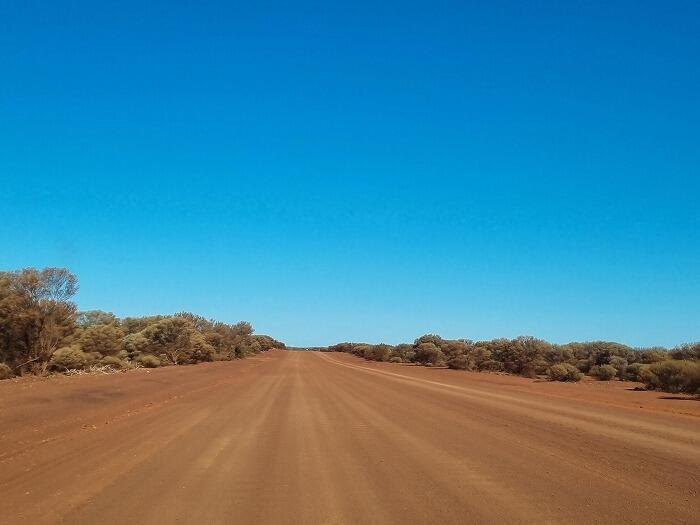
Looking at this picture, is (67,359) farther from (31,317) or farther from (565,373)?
(565,373)

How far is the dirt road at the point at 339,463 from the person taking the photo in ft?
23.5

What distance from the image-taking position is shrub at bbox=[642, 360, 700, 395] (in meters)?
29.1

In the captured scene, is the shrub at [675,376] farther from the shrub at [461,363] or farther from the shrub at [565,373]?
the shrub at [461,363]

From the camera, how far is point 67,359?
105ft

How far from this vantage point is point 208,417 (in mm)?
16750

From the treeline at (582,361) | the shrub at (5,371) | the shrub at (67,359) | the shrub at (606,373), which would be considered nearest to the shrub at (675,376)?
the treeline at (582,361)

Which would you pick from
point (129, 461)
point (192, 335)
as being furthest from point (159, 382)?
point (192, 335)

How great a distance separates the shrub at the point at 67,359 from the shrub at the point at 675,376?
33.6 meters

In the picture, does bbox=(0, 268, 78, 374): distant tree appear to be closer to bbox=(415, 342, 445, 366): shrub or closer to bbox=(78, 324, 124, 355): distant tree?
bbox=(78, 324, 124, 355): distant tree

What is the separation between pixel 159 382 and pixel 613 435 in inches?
939

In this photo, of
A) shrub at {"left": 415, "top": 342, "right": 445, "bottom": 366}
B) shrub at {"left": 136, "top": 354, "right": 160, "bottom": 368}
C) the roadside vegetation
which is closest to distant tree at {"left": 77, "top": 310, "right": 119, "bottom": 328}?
the roadside vegetation

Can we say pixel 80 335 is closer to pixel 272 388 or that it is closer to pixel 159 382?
pixel 159 382

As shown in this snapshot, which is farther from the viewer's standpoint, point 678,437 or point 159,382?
point 159,382

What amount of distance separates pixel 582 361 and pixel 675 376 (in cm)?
2337
